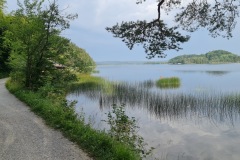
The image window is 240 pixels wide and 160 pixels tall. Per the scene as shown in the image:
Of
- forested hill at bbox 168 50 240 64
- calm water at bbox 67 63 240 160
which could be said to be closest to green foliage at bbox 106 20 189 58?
calm water at bbox 67 63 240 160

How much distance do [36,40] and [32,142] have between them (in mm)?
11496

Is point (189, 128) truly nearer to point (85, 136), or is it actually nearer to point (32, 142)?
point (85, 136)

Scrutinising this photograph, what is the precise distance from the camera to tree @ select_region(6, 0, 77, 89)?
17.6 meters

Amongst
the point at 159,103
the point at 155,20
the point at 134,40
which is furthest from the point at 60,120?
the point at 159,103

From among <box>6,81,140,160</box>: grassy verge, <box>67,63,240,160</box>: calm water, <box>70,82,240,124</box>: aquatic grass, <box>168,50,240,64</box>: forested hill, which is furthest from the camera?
<box>168,50,240,64</box>: forested hill

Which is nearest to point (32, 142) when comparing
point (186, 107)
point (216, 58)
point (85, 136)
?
point (85, 136)

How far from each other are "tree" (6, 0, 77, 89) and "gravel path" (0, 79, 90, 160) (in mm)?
8082

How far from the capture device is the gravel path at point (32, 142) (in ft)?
21.0

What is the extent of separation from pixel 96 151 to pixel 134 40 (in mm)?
6234

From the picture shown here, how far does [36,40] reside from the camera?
17812 mm

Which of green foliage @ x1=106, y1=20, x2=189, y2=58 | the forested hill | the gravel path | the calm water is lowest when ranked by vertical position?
the forested hill

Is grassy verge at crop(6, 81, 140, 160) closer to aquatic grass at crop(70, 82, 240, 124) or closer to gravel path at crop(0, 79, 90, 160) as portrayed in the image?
gravel path at crop(0, 79, 90, 160)

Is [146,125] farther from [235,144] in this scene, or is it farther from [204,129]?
[235,144]

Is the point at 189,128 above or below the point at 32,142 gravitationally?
below
